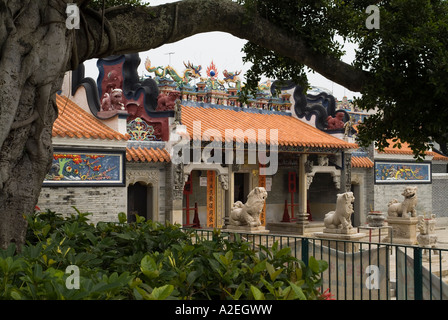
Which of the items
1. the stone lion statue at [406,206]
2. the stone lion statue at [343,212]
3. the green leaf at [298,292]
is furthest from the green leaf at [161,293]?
the stone lion statue at [406,206]

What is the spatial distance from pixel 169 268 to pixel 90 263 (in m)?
0.53

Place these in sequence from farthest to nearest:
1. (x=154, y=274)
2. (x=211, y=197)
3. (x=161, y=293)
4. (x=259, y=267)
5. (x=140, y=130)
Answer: (x=211, y=197)
(x=140, y=130)
(x=259, y=267)
(x=154, y=274)
(x=161, y=293)

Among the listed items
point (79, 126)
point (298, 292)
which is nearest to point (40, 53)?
point (298, 292)

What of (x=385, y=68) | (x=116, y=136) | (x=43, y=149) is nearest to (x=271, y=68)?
(x=385, y=68)

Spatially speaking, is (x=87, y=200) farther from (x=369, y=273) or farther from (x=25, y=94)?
(x=25, y=94)

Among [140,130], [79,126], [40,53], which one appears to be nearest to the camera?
[40,53]

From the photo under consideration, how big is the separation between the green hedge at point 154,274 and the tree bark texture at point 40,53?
27 centimetres

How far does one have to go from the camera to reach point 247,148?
1612cm

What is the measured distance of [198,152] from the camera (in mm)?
15234

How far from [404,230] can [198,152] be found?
5.55 meters

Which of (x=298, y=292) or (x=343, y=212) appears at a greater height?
(x=298, y=292)

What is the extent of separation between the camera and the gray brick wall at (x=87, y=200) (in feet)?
39.0

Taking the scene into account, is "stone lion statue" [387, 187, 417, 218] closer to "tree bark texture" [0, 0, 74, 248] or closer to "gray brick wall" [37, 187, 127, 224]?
"gray brick wall" [37, 187, 127, 224]
